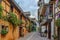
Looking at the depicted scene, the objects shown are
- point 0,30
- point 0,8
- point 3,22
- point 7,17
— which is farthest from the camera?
point 7,17

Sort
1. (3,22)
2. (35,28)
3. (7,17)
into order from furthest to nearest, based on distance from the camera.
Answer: (35,28)
(7,17)
(3,22)

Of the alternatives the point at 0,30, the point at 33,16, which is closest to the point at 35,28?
the point at 33,16

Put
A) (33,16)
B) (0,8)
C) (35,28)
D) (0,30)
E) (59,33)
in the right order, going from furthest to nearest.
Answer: (33,16), (35,28), (59,33), (0,30), (0,8)

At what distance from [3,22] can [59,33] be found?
21.7ft

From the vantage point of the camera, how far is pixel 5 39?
19.5 meters

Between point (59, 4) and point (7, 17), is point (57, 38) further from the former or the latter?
point (7, 17)

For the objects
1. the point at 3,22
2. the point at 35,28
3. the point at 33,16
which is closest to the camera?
the point at 3,22

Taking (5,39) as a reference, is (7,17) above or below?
above

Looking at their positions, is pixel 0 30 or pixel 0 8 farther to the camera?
pixel 0 30

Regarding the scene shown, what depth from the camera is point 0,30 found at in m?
17.4

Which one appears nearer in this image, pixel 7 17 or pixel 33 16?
pixel 7 17

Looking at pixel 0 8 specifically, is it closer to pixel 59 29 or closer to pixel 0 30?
pixel 0 30

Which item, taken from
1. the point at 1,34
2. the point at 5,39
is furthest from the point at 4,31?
the point at 5,39

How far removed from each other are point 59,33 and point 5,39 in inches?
240
